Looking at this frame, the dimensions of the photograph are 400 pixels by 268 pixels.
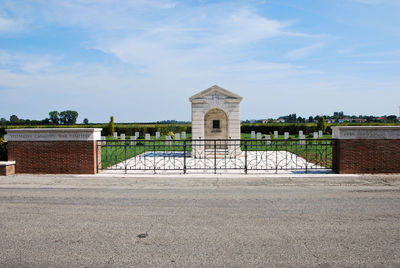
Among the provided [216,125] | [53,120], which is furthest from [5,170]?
[53,120]

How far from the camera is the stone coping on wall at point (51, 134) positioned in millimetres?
11438

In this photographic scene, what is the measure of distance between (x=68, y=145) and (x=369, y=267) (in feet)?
33.2

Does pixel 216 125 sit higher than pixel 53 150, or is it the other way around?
pixel 216 125

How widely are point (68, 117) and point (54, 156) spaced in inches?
2719

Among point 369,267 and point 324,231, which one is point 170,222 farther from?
point 369,267

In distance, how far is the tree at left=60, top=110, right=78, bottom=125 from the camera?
70.6 m

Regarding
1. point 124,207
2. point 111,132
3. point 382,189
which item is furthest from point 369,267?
point 111,132

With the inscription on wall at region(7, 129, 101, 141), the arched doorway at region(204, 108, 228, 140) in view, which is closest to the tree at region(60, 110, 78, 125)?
the arched doorway at region(204, 108, 228, 140)

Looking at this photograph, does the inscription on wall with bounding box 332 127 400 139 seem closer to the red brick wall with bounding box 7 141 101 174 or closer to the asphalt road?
the asphalt road

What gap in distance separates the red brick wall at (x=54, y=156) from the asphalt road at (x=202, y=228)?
292 centimetres

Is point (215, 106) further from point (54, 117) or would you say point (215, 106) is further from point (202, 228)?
point (54, 117)

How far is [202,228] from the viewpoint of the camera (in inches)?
220

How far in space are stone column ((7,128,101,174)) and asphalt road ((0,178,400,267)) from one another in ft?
9.62

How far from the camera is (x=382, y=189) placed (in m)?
8.69
